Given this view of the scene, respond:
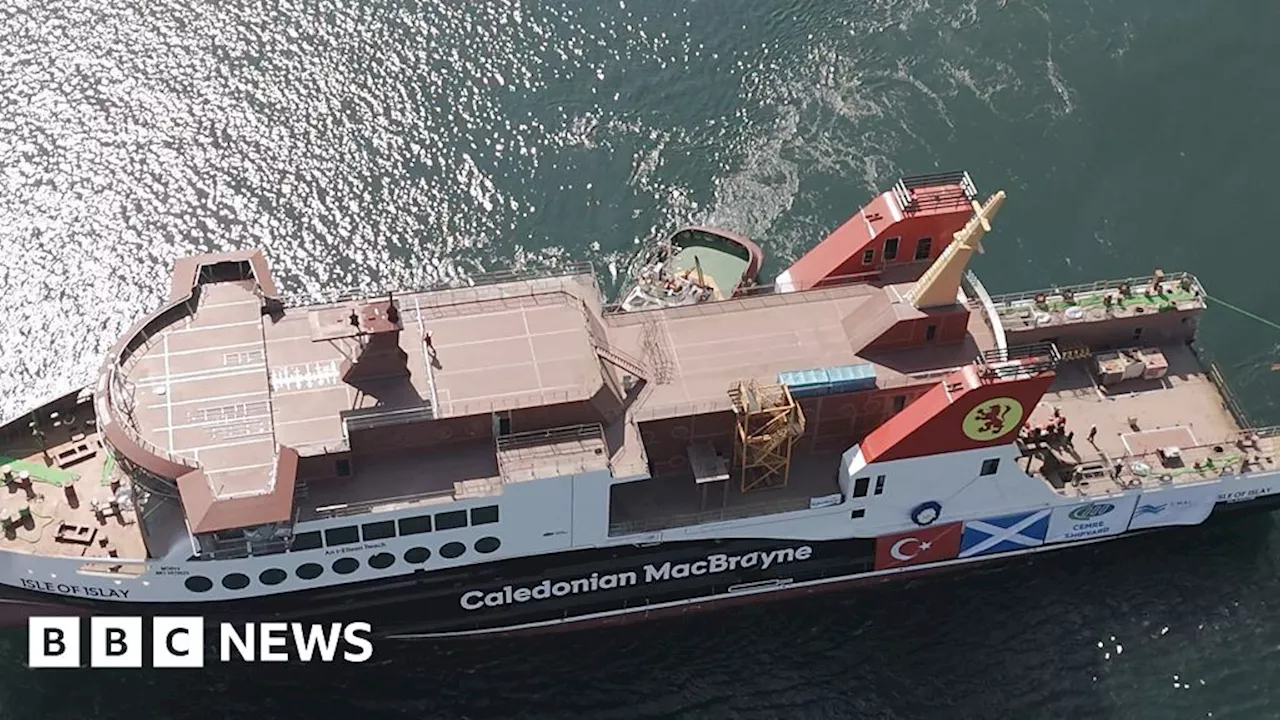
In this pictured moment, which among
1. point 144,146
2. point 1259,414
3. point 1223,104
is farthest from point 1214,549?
point 144,146

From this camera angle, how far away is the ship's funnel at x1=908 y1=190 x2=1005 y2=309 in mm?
45000

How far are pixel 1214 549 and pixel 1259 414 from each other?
21.6 ft

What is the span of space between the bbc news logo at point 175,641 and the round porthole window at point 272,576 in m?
2.52

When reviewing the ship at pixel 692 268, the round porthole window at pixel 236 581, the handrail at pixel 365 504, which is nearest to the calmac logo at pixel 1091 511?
the ship at pixel 692 268

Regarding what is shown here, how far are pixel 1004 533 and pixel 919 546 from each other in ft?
10.0

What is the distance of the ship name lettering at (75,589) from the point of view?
43.3m

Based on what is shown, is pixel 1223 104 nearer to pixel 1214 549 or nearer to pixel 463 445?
pixel 1214 549

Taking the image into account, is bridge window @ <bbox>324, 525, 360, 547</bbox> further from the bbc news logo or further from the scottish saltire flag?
the scottish saltire flag

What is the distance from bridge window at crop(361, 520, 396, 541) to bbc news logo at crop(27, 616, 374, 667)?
15.1ft

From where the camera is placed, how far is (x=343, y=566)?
43.8 m

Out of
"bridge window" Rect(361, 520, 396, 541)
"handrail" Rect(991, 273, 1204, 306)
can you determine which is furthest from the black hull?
"handrail" Rect(991, 273, 1204, 306)

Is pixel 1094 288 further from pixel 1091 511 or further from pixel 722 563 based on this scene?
pixel 722 563

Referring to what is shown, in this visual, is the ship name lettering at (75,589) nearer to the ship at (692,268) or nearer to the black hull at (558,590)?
the black hull at (558,590)

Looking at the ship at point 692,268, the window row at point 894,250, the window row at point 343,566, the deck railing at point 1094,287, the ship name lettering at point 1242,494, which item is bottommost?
the ship name lettering at point 1242,494
